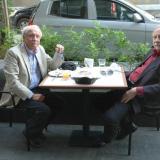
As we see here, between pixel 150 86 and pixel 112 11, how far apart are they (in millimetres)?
4933

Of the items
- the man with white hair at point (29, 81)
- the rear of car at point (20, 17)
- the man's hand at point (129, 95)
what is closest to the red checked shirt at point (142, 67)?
the man's hand at point (129, 95)

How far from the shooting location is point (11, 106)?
519 centimetres

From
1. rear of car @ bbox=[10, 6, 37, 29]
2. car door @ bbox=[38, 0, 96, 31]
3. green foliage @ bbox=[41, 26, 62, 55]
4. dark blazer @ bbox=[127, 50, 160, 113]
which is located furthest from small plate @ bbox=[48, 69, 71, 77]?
rear of car @ bbox=[10, 6, 37, 29]

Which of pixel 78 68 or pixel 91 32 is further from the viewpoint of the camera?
pixel 91 32

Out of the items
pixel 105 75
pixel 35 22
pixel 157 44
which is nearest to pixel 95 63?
pixel 105 75

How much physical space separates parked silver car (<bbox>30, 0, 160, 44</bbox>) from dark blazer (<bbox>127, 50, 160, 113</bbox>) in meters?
4.08

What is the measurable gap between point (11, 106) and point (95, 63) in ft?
4.77

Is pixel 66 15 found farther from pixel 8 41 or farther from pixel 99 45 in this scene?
pixel 99 45

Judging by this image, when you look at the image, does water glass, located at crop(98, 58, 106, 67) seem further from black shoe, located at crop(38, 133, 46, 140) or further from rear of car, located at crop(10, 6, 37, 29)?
rear of car, located at crop(10, 6, 37, 29)

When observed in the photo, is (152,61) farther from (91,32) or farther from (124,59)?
(91,32)

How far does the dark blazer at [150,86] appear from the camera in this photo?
187 inches

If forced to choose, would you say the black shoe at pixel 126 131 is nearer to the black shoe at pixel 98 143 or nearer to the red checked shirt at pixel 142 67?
the black shoe at pixel 98 143

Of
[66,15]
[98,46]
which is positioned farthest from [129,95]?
[66,15]

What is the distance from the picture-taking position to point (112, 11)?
9.46 metres
